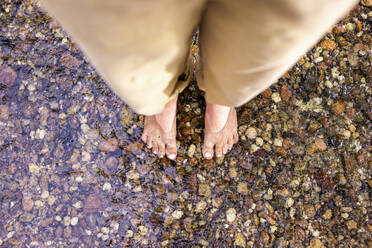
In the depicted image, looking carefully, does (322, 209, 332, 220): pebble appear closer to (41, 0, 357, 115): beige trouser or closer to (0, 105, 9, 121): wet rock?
(41, 0, 357, 115): beige trouser

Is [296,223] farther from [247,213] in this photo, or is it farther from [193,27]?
[193,27]

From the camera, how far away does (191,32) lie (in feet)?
2.17

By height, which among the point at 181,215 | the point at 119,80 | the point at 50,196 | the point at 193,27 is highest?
the point at 193,27

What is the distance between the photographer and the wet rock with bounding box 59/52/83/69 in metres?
1.44

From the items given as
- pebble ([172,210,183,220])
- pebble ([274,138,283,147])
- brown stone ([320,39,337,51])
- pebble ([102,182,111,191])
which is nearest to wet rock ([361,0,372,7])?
brown stone ([320,39,337,51])

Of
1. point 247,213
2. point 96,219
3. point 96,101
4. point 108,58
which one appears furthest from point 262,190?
point 108,58

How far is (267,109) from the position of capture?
4.63ft

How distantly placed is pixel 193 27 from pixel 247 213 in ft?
3.08

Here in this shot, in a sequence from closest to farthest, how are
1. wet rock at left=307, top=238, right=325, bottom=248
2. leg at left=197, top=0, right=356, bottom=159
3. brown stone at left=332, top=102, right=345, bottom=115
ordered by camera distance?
leg at left=197, top=0, right=356, bottom=159 < wet rock at left=307, top=238, right=325, bottom=248 < brown stone at left=332, top=102, right=345, bottom=115

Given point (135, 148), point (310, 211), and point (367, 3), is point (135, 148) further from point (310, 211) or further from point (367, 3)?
point (367, 3)

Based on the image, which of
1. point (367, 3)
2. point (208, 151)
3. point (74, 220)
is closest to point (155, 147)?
point (208, 151)

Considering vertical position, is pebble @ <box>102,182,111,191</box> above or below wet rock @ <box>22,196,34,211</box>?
above

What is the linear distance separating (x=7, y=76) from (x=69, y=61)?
30 cm

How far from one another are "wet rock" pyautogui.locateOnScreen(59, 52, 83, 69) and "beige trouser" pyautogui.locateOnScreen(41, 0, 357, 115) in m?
0.80
